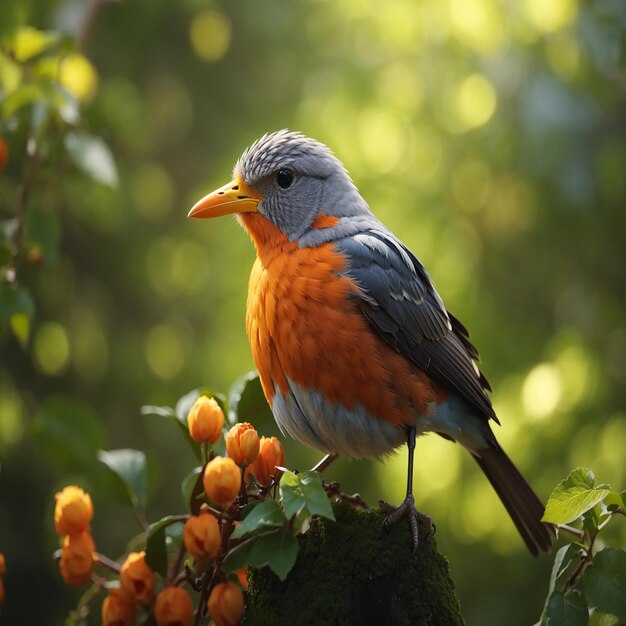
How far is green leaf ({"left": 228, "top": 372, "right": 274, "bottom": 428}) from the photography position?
267 centimetres

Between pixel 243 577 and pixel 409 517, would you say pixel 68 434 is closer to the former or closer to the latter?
pixel 243 577

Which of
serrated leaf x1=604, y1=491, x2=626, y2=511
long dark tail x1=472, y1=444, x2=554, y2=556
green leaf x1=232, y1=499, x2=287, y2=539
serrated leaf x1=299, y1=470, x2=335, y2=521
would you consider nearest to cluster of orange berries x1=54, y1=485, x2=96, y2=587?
green leaf x1=232, y1=499, x2=287, y2=539

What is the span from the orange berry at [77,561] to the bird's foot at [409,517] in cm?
73

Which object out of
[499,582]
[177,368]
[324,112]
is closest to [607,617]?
[499,582]

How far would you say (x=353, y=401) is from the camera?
2.81 metres

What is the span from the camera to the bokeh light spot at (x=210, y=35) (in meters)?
7.14

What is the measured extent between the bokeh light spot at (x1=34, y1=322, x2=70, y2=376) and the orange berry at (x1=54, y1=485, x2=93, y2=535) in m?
4.59

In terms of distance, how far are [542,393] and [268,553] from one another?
281cm

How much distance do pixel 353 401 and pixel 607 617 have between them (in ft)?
3.03

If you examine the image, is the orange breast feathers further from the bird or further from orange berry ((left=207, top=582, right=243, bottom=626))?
orange berry ((left=207, top=582, right=243, bottom=626))

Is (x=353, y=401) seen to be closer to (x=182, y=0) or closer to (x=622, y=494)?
(x=622, y=494)

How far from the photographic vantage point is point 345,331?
111 inches

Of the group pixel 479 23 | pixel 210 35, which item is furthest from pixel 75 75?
pixel 210 35

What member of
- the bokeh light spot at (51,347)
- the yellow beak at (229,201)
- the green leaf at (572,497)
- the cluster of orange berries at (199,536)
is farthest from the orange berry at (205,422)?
the bokeh light spot at (51,347)
